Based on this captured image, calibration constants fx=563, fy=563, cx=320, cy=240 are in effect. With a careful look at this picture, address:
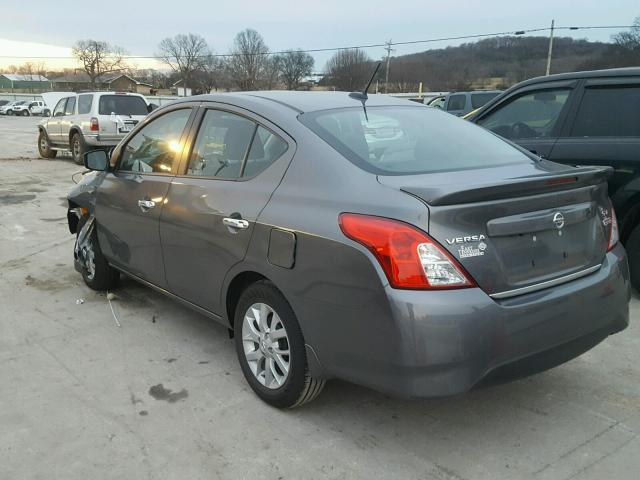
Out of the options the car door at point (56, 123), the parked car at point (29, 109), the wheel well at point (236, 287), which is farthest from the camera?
the parked car at point (29, 109)

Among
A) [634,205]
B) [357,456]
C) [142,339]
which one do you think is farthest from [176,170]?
[634,205]

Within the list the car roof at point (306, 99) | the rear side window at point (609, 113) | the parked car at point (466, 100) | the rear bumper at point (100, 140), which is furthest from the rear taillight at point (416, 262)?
the parked car at point (466, 100)

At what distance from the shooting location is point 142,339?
13.1ft

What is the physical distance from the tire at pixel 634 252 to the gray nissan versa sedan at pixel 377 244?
1791mm

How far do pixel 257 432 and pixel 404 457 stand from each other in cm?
75

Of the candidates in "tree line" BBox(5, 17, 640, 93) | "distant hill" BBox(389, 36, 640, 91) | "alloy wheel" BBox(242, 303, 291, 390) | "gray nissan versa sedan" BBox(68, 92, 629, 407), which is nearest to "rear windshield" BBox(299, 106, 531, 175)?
"gray nissan versa sedan" BBox(68, 92, 629, 407)

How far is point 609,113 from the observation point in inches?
188

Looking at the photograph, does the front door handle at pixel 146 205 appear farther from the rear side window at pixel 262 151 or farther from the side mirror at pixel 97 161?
the rear side window at pixel 262 151

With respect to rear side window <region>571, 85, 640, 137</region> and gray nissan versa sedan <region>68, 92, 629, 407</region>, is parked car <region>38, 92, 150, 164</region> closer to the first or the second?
gray nissan versa sedan <region>68, 92, 629, 407</region>

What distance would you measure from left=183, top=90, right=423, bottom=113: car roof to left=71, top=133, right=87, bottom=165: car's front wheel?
39.0 feet

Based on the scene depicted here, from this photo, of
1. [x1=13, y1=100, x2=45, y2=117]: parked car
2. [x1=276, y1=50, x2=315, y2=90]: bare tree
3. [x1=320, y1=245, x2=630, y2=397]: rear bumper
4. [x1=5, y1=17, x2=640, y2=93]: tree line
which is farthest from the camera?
[x1=13, y1=100, x2=45, y2=117]: parked car

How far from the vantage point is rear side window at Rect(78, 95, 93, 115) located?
14.4 meters

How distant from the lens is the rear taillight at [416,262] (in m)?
2.29

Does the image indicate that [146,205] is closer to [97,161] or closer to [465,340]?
[97,161]
